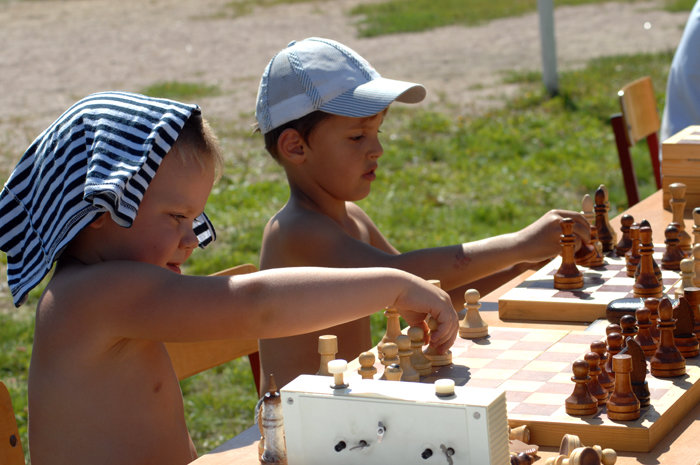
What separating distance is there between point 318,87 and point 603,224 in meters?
0.87

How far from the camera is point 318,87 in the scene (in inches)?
107

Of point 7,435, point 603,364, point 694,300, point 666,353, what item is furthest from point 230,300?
point 694,300

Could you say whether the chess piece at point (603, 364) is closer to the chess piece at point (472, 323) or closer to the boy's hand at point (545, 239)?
the chess piece at point (472, 323)

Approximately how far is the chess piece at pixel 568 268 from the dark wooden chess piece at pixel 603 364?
546 mm

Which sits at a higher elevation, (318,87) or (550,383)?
(318,87)

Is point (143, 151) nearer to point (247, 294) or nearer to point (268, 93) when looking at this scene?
point (247, 294)

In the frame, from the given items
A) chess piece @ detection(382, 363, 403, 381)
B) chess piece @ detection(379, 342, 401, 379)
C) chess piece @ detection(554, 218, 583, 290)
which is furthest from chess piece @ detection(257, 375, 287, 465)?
chess piece @ detection(554, 218, 583, 290)

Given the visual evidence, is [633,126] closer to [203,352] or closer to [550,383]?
[203,352]

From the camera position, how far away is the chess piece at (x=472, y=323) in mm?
2148

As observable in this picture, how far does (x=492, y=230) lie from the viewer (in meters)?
6.21

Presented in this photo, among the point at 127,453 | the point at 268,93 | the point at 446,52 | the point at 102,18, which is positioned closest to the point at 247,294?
the point at 127,453

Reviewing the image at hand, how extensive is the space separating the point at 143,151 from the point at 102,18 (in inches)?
685

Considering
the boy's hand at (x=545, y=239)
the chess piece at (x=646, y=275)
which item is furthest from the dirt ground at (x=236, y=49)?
the chess piece at (x=646, y=275)

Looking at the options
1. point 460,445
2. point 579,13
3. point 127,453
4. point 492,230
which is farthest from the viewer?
point 579,13
